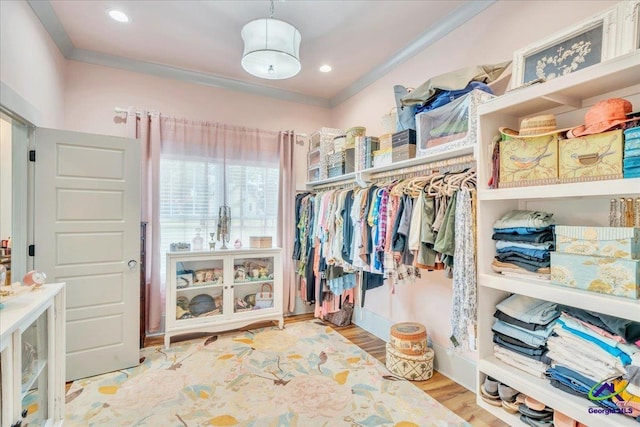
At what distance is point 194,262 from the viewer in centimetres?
325

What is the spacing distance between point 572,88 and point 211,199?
10.4ft

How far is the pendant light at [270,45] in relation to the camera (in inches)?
82.6

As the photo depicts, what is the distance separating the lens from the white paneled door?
2344mm

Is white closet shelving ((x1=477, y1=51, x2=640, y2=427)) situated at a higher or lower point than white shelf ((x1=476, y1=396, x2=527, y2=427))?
higher

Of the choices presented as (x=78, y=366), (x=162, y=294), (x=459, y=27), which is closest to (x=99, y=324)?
(x=78, y=366)

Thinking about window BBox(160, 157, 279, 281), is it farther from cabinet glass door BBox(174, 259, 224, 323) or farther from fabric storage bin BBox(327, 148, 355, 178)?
fabric storage bin BBox(327, 148, 355, 178)

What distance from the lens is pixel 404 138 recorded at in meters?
2.46

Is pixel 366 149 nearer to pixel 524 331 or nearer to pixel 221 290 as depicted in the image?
pixel 524 331

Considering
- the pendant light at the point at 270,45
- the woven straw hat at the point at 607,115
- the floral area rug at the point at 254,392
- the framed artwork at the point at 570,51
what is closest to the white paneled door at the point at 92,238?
the floral area rug at the point at 254,392

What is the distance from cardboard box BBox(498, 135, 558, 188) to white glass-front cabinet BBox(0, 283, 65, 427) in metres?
2.28

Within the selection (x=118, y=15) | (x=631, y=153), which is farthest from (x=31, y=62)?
(x=631, y=153)

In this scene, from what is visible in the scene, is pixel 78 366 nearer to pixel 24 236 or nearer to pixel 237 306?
pixel 24 236

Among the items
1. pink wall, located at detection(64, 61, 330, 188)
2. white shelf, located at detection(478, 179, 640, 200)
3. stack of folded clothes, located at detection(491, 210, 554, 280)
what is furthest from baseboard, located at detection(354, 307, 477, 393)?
pink wall, located at detection(64, 61, 330, 188)

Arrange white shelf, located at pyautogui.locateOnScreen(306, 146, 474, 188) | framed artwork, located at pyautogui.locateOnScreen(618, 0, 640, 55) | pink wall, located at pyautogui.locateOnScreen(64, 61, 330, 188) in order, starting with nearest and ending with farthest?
framed artwork, located at pyautogui.locateOnScreen(618, 0, 640, 55) → white shelf, located at pyautogui.locateOnScreen(306, 146, 474, 188) → pink wall, located at pyautogui.locateOnScreen(64, 61, 330, 188)
